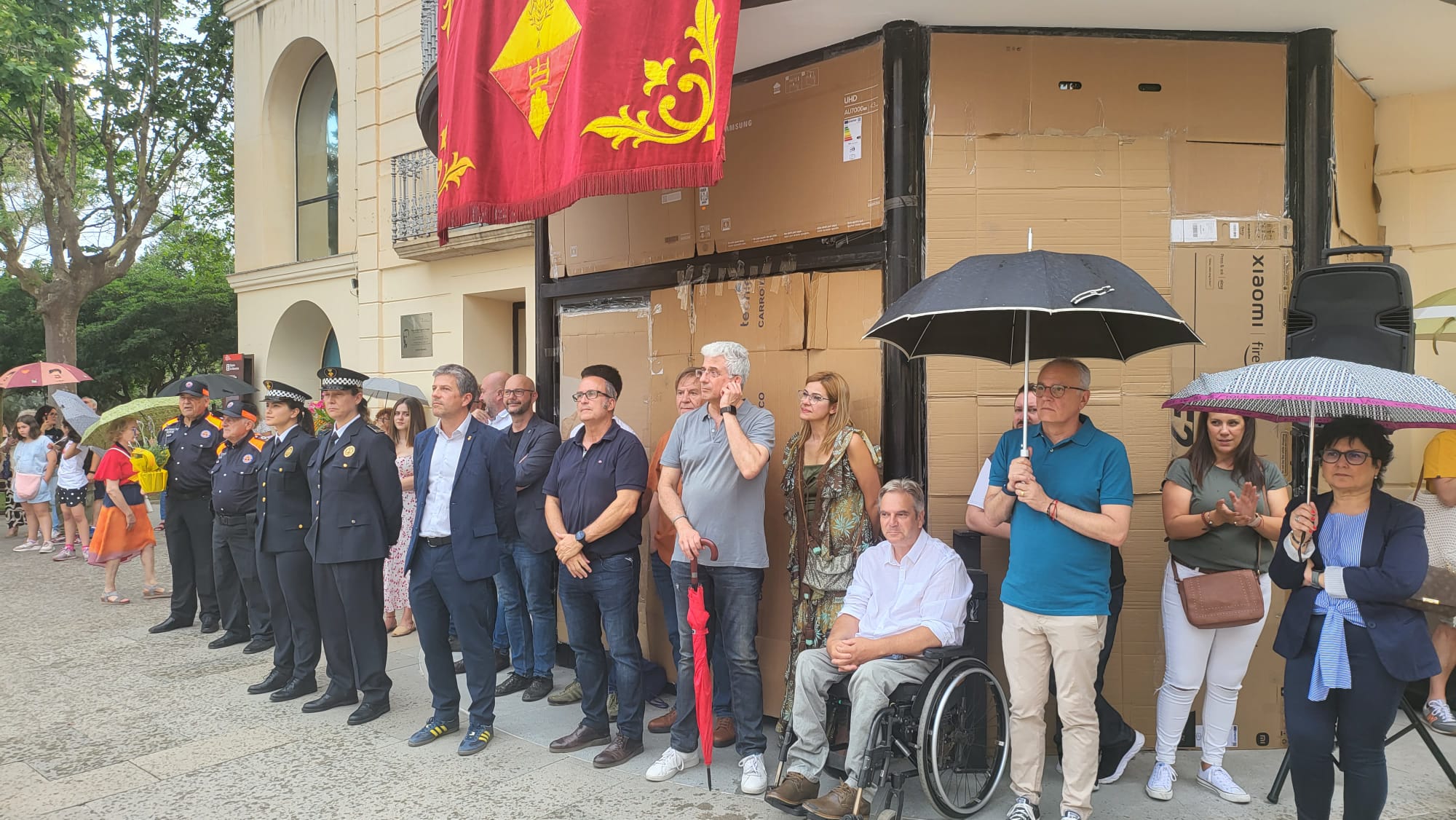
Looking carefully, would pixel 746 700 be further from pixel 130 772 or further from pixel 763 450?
pixel 130 772

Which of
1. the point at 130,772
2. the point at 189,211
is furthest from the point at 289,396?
the point at 189,211

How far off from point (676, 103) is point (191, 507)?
18.8ft

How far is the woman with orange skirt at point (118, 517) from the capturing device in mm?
8281

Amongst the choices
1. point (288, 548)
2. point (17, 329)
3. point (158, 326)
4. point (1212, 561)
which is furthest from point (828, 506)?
point (17, 329)

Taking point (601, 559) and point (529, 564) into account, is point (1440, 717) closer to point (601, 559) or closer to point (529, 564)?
point (601, 559)

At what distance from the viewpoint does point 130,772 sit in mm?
4578

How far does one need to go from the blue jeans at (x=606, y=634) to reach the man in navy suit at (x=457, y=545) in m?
0.52

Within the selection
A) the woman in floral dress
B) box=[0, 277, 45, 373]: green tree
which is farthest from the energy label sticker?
box=[0, 277, 45, 373]: green tree

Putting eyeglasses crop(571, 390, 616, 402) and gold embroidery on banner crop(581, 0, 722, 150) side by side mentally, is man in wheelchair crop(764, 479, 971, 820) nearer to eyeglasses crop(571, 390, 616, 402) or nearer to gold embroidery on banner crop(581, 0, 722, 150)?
eyeglasses crop(571, 390, 616, 402)

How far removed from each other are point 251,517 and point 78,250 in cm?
1368

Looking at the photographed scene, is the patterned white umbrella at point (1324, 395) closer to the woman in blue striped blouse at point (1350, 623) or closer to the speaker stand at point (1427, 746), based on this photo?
the woman in blue striped blouse at point (1350, 623)

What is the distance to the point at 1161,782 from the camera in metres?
4.15

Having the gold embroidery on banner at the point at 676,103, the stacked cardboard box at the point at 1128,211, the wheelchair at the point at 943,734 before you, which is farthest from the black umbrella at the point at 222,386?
the stacked cardboard box at the point at 1128,211

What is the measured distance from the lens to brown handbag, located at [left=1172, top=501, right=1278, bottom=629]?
4051 millimetres
